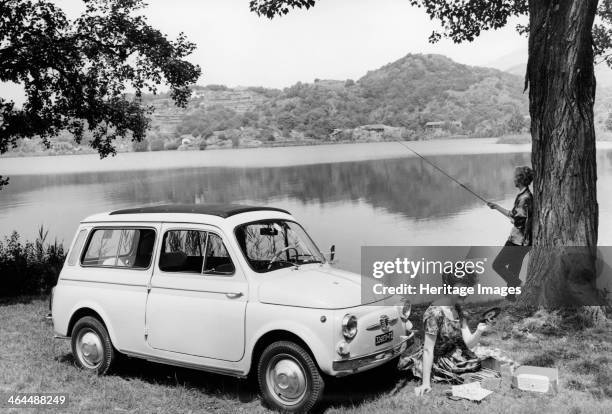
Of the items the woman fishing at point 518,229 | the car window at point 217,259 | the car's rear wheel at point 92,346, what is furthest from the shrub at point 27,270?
the woman fishing at point 518,229

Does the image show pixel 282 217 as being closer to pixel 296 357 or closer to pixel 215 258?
pixel 215 258

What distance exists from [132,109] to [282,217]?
11.0m

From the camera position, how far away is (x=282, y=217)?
24.8 feet

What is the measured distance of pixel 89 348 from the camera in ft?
25.5

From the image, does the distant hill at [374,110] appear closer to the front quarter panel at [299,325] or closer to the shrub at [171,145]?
the shrub at [171,145]

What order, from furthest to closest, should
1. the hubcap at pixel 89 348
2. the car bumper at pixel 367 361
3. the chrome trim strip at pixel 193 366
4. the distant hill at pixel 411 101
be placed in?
the distant hill at pixel 411 101 → the hubcap at pixel 89 348 → the chrome trim strip at pixel 193 366 → the car bumper at pixel 367 361

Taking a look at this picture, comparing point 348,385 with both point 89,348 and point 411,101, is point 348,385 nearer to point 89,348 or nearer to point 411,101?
point 89,348

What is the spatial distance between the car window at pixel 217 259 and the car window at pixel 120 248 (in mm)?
758

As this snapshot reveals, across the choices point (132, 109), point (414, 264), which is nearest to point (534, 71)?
point (414, 264)

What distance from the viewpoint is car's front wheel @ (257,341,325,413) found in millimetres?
6022

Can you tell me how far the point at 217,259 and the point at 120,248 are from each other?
1.35m

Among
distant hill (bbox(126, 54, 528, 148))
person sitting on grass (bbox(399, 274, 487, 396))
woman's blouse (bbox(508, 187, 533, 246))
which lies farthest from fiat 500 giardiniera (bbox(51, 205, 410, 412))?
distant hill (bbox(126, 54, 528, 148))

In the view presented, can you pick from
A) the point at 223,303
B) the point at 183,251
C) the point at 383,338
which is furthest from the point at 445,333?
the point at 183,251

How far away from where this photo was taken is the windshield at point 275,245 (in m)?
6.91
